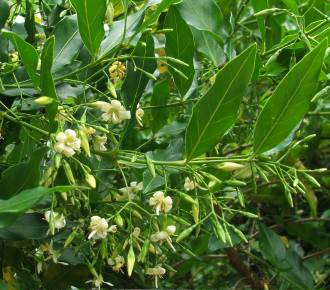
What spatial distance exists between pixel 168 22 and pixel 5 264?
57 centimetres

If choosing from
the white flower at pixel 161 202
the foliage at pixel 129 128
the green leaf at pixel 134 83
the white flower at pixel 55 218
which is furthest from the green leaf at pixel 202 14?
the white flower at pixel 55 218

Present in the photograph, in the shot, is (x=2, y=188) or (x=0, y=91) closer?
(x=2, y=188)

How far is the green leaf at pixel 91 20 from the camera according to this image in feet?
2.94

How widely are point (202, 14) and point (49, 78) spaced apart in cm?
48

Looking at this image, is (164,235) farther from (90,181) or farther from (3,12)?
(3,12)

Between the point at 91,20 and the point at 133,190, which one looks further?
the point at 133,190

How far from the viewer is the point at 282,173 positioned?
98 cm

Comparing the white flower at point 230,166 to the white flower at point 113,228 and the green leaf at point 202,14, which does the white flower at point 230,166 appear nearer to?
the white flower at point 113,228

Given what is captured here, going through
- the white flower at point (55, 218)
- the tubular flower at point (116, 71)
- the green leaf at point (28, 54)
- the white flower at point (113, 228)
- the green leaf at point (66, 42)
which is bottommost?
the white flower at point (113, 228)

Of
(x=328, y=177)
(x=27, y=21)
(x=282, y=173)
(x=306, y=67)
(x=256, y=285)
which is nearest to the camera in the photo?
(x=306, y=67)

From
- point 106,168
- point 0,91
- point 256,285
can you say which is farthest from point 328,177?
point 0,91

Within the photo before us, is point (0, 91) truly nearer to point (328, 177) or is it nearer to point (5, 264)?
point (5, 264)

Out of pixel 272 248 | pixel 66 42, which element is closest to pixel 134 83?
pixel 66 42

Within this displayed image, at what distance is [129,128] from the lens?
108 cm
